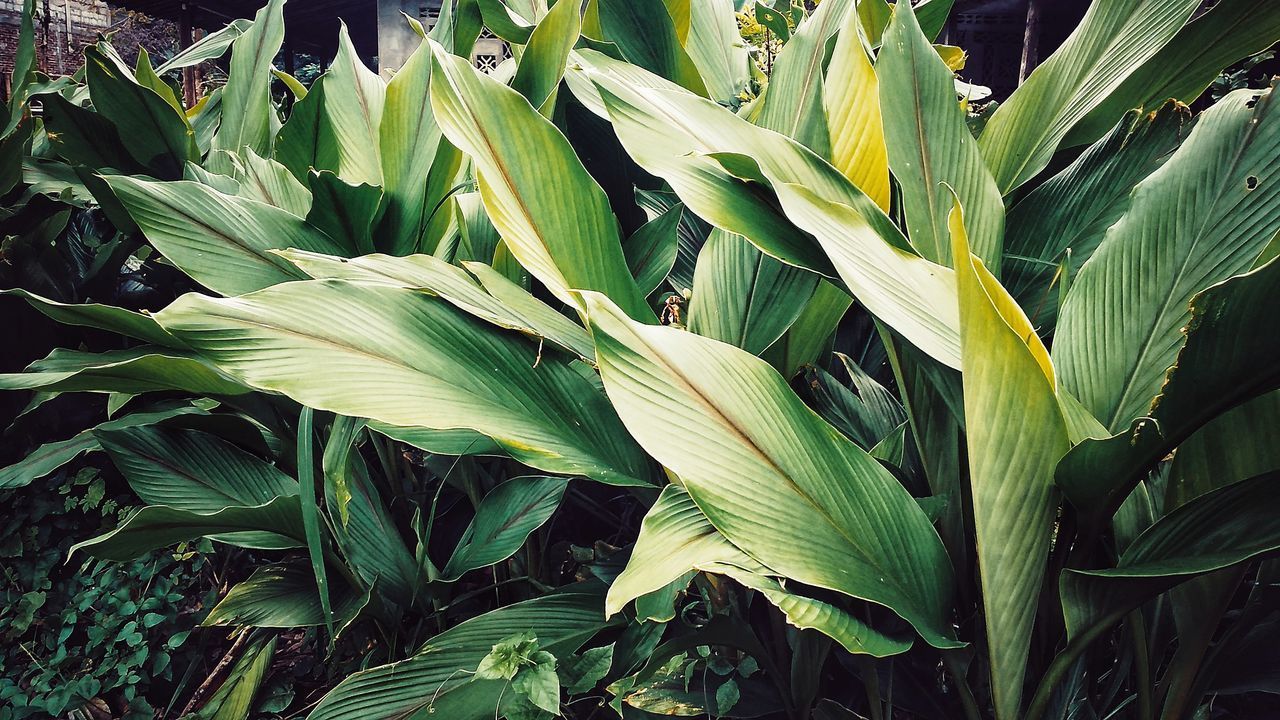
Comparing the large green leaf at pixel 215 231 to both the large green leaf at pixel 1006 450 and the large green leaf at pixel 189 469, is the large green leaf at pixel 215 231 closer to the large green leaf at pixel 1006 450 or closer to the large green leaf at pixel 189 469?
the large green leaf at pixel 189 469

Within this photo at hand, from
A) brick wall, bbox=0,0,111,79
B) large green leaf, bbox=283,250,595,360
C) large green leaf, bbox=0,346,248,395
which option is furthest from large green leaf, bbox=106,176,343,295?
brick wall, bbox=0,0,111,79

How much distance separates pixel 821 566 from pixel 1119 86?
676 mm

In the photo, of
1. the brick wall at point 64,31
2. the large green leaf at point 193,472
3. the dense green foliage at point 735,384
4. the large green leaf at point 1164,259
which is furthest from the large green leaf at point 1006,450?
the brick wall at point 64,31

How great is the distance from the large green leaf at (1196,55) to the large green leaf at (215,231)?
0.99m

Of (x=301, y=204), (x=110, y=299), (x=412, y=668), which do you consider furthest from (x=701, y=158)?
(x=110, y=299)

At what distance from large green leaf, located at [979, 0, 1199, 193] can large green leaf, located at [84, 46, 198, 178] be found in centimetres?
130

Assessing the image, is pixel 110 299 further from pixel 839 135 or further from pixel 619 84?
pixel 839 135

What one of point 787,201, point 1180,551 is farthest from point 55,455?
point 1180,551

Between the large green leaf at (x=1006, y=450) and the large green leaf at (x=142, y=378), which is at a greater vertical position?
the large green leaf at (x=1006, y=450)

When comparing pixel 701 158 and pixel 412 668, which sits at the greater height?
pixel 701 158

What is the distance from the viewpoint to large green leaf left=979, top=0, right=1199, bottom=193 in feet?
2.85

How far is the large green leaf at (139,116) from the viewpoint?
1.31m

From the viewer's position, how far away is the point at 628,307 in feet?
2.61

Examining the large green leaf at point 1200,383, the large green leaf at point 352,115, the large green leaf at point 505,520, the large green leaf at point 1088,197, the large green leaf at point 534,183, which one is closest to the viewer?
the large green leaf at point 1200,383
